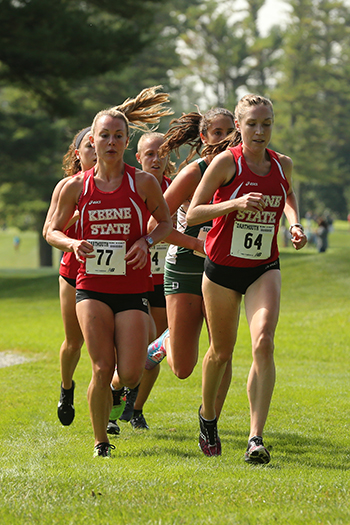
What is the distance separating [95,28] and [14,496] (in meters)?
21.8

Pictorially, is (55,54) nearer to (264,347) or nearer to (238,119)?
(238,119)

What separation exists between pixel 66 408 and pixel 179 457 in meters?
1.49

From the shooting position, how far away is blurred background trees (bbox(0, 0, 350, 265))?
923 inches

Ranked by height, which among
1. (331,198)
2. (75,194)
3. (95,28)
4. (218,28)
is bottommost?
(331,198)

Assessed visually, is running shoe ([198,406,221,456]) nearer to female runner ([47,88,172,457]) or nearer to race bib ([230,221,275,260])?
female runner ([47,88,172,457])

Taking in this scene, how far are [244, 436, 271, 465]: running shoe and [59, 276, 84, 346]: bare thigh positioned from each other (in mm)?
2099

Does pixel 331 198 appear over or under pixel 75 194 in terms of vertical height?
under

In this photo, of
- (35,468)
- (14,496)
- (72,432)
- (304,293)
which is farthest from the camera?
Result: (304,293)

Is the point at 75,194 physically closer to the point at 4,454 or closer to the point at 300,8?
the point at 4,454

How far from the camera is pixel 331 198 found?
68750mm

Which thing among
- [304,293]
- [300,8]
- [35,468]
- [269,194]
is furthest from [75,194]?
[300,8]

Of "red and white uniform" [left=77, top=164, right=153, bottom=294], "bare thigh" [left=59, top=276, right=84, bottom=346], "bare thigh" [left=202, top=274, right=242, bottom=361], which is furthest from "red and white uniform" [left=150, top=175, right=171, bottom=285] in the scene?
"red and white uniform" [left=77, top=164, right=153, bottom=294]

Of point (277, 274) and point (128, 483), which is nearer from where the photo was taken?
point (128, 483)

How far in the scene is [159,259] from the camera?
679cm
